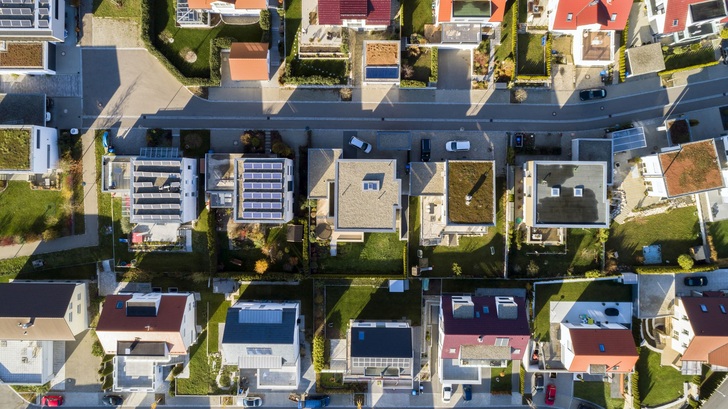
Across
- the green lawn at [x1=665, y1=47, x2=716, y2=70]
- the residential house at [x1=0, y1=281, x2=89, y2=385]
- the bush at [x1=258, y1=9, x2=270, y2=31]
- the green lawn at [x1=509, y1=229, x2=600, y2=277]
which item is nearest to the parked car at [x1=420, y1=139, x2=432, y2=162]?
the green lawn at [x1=509, y1=229, x2=600, y2=277]

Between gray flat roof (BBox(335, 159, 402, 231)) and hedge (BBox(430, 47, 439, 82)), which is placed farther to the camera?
hedge (BBox(430, 47, 439, 82))

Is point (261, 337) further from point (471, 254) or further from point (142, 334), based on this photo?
point (471, 254)

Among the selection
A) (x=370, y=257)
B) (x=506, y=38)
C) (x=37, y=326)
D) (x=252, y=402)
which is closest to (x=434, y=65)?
(x=506, y=38)

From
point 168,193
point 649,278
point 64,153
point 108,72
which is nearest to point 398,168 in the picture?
point 168,193

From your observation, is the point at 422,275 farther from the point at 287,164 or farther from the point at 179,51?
the point at 179,51

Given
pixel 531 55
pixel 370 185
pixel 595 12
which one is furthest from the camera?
pixel 531 55

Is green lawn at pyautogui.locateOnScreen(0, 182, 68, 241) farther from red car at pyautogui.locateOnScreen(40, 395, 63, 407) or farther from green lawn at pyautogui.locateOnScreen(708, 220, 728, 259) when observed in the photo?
green lawn at pyautogui.locateOnScreen(708, 220, 728, 259)
